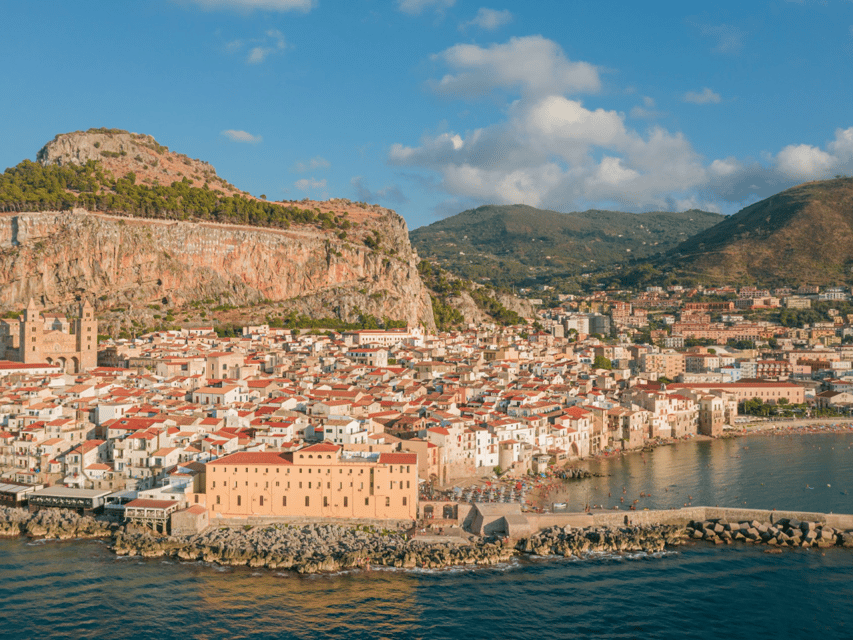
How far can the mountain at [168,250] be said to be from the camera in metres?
68.2

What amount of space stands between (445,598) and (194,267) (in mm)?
57565

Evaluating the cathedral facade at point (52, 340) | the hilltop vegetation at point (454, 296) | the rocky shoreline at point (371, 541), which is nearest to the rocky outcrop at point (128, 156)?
the hilltop vegetation at point (454, 296)

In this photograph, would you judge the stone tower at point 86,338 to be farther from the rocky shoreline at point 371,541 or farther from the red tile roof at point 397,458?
the red tile roof at point 397,458

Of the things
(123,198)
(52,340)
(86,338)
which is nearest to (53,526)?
(52,340)

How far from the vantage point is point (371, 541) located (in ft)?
89.1

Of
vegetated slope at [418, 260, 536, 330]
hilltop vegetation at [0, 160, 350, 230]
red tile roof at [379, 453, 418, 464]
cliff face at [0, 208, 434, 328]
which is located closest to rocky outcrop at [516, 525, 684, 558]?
red tile roof at [379, 453, 418, 464]

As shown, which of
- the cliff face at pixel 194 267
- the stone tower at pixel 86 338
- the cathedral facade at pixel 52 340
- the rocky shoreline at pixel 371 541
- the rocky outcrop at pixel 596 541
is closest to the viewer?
the rocky shoreline at pixel 371 541

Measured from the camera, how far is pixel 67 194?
74688 mm

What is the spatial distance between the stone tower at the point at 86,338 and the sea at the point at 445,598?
29656 mm

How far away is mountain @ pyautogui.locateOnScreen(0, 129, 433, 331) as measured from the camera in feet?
224

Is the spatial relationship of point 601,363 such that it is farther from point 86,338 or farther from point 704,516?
point 86,338

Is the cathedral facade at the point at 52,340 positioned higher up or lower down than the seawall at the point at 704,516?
higher up

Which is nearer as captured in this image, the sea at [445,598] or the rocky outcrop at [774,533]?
the sea at [445,598]

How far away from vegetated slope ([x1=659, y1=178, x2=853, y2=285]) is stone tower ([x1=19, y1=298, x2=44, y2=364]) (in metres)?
117
